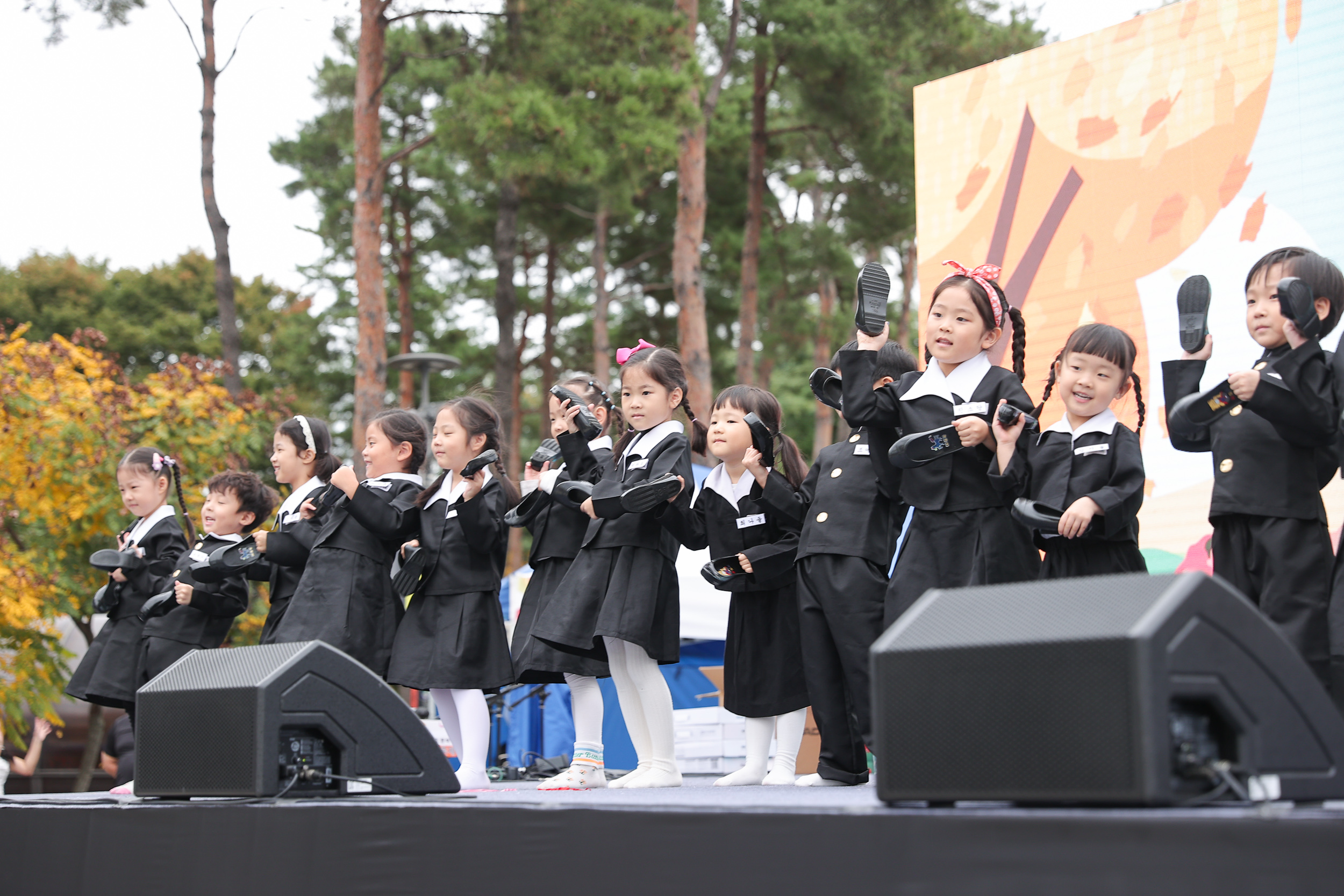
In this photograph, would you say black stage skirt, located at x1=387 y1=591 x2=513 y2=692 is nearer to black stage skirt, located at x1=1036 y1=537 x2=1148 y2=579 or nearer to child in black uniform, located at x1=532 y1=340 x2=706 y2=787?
child in black uniform, located at x1=532 y1=340 x2=706 y2=787

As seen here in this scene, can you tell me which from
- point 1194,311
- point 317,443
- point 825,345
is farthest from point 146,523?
point 825,345

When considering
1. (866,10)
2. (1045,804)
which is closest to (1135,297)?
(1045,804)

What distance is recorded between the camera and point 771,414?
4379 mm

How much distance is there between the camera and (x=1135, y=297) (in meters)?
6.93

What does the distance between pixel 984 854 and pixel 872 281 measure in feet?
6.42

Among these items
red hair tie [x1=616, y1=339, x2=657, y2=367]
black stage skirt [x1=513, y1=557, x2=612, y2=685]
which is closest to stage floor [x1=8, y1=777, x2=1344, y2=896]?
black stage skirt [x1=513, y1=557, x2=612, y2=685]

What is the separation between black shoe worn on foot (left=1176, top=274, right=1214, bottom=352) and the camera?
10.6 feet

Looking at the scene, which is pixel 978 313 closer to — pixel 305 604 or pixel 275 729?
pixel 275 729

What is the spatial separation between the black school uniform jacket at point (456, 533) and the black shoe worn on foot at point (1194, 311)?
2519 millimetres

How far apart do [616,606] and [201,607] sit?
215 centimetres

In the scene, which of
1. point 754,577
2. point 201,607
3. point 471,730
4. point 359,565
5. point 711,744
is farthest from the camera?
point 711,744

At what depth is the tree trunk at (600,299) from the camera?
18.5m

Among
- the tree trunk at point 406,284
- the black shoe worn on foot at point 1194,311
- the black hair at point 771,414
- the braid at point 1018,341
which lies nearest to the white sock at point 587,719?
the black hair at point 771,414

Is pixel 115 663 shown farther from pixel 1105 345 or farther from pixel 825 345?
pixel 825 345
